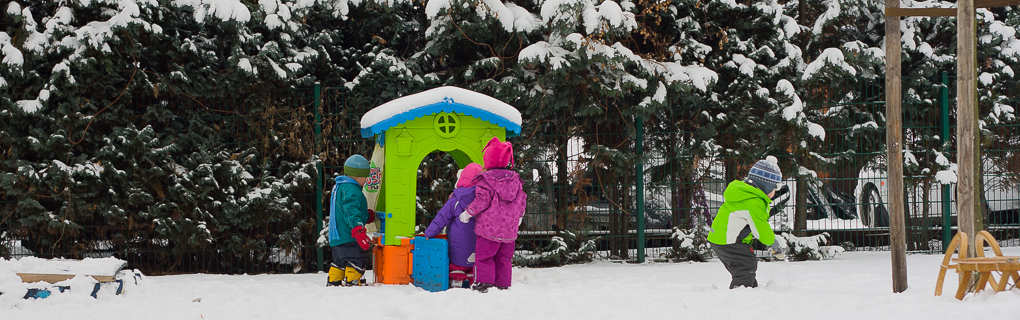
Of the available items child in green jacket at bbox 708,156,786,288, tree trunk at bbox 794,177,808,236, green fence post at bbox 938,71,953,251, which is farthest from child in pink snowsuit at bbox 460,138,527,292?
green fence post at bbox 938,71,953,251

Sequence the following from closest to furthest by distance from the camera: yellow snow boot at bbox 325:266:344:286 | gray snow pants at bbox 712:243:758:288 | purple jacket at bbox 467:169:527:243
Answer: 1. gray snow pants at bbox 712:243:758:288
2. purple jacket at bbox 467:169:527:243
3. yellow snow boot at bbox 325:266:344:286

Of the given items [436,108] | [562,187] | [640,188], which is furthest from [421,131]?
[640,188]

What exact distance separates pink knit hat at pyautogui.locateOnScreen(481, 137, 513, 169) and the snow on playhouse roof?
19.9 inches

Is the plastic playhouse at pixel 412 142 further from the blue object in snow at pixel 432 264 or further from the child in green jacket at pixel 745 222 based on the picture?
the child in green jacket at pixel 745 222

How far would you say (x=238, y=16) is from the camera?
7.18 m

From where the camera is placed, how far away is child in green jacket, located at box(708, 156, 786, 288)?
5578 millimetres

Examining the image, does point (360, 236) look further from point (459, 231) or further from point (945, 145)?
point (945, 145)

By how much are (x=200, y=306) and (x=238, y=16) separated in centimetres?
296

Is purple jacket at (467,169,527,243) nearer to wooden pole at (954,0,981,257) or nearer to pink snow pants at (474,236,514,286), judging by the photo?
pink snow pants at (474,236,514,286)

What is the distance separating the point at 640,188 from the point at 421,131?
2881mm

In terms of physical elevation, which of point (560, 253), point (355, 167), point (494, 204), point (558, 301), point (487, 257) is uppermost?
point (355, 167)

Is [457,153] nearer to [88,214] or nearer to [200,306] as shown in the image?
[200,306]

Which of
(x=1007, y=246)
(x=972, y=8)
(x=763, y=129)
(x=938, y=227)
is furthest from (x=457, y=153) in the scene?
(x=1007, y=246)

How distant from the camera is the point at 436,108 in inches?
254
